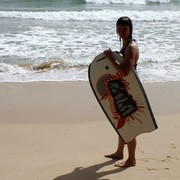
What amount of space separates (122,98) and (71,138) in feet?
3.80

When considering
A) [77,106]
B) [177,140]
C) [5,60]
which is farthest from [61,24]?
[177,140]

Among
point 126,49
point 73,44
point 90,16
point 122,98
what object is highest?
point 126,49

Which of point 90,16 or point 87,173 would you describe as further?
point 90,16

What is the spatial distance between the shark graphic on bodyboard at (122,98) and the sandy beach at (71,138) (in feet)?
1.33

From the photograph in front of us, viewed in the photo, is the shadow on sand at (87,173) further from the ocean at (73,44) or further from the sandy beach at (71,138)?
the ocean at (73,44)

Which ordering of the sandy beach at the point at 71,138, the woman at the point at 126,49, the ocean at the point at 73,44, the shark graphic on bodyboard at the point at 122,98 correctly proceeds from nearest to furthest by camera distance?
the woman at the point at 126,49 → the shark graphic on bodyboard at the point at 122,98 → the sandy beach at the point at 71,138 → the ocean at the point at 73,44

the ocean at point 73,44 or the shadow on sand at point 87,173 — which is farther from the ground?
the ocean at point 73,44

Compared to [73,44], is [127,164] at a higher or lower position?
lower

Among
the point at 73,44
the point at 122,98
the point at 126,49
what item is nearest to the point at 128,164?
the point at 122,98

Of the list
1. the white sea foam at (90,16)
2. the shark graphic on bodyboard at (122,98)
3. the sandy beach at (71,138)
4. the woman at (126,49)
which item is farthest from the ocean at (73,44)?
the woman at (126,49)

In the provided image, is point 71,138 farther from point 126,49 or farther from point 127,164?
point 126,49

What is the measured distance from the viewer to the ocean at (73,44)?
26.4ft

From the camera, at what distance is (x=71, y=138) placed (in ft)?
15.2

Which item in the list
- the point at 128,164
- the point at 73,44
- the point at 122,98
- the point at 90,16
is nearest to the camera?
the point at 122,98
